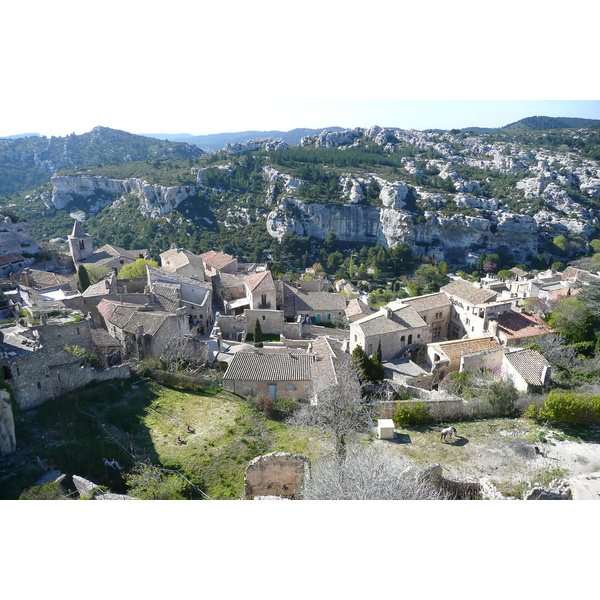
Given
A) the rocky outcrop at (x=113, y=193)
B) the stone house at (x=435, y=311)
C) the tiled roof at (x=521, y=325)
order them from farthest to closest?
the rocky outcrop at (x=113, y=193)
the stone house at (x=435, y=311)
the tiled roof at (x=521, y=325)

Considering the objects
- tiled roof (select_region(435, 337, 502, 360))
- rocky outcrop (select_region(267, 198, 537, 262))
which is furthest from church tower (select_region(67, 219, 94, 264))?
rocky outcrop (select_region(267, 198, 537, 262))

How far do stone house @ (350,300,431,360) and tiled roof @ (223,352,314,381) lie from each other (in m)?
4.66

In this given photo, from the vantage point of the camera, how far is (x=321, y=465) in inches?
434

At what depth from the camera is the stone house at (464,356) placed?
22281 mm

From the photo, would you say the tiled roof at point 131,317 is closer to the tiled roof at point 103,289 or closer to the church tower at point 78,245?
the tiled roof at point 103,289

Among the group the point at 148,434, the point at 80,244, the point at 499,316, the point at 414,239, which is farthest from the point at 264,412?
the point at 414,239

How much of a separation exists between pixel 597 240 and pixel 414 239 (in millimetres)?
28305

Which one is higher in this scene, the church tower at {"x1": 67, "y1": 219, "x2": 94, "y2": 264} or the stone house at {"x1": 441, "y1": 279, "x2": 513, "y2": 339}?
the church tower at {"x1": 67, "y1": 219, "x2": 94, "y2": 264}

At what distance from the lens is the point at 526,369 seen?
1973 cm

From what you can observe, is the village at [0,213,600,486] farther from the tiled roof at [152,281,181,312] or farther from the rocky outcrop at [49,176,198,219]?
the rocky outcrop at [49,176,198,219]

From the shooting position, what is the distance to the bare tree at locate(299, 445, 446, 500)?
27.5 feet

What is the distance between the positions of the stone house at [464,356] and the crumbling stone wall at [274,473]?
1269cm

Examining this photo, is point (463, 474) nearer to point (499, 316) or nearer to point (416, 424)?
point (416, 424)

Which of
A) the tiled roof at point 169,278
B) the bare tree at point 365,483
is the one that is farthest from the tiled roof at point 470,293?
the bare tree at point 365,483
